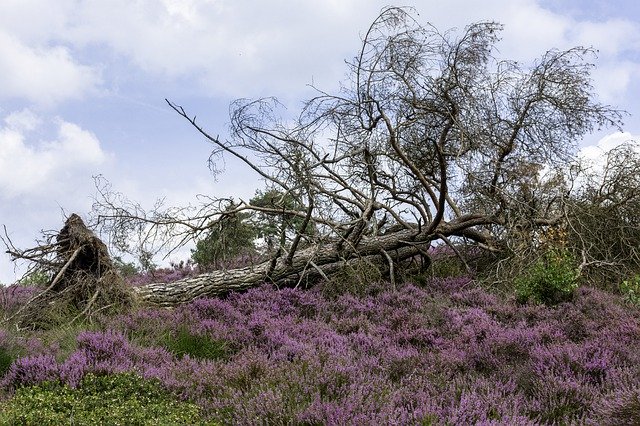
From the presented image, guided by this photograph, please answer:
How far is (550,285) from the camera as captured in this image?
853cm

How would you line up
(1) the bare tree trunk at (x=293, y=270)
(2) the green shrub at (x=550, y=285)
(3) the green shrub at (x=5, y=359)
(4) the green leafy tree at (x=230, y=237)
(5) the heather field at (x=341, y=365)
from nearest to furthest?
(5) the heather field at (x=341, y=365), (3) the green shrub at (x=5, y=359), (2) the green shrub at (x=550, y=285), (1) the bare tree trunk at (x=293, y=270), (4) the green leafy tree at (x=230, y=237)

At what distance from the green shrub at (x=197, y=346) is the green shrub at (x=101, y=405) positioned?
138cm

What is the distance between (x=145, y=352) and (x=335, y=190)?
5707mm

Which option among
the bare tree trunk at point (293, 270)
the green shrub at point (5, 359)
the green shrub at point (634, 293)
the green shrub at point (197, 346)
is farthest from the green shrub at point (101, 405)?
the green shrub at point (634, 293)

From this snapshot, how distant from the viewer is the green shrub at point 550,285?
335 inches

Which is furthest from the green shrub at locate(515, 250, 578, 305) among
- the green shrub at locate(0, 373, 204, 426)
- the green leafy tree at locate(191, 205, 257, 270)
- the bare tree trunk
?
the green shrub at locate(0, 373, 204, 426)

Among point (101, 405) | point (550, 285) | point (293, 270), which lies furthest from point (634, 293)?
point (101, 405)

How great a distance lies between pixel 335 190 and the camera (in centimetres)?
1110

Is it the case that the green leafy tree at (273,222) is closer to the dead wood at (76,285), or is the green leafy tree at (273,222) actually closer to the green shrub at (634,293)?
the dead wood at (76,285)

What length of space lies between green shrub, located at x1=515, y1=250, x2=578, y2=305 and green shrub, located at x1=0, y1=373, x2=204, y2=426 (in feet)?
17.9

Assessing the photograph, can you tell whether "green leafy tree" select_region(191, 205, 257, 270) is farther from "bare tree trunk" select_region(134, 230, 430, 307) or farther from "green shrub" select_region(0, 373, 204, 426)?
"green shrub" select_region(0, 373, 204, 426)

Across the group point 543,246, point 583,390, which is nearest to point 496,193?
point 543,246

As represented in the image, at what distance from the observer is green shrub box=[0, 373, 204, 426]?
419 centimetres

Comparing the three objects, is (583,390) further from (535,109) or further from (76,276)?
(535,109)
